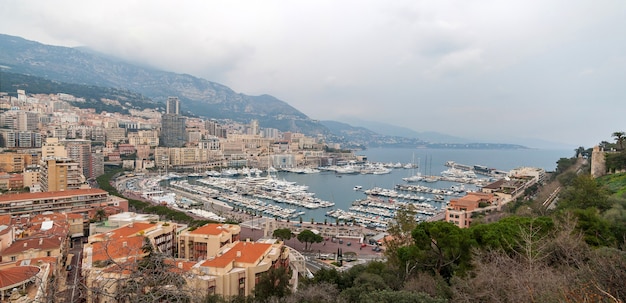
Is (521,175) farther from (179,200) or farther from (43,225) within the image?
(43,225)

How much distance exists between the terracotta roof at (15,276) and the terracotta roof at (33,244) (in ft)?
9.13

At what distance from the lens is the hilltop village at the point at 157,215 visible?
6188 mm

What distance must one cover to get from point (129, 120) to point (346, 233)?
5559cm

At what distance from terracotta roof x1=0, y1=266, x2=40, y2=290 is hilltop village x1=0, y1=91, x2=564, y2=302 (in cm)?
3

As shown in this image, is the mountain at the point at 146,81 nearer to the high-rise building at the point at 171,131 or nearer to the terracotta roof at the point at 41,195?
the high-rise building at the point at 171,131

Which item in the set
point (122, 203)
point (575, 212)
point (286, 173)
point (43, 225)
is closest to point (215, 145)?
point (286, 173)

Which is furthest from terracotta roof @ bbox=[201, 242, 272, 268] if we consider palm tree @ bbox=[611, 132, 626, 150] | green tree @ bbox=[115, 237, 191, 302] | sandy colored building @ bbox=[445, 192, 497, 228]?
palm tree @ bbox=[611, 132, 626, 150]

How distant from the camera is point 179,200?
26172mm

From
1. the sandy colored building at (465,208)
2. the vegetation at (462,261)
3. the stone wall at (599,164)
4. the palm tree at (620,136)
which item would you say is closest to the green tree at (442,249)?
the vegetation at (462,261)

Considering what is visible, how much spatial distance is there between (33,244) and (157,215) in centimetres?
575

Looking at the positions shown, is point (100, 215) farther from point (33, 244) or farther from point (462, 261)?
point (462, 261)

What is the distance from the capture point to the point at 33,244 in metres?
9.25

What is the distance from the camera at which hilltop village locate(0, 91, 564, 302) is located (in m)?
6.19

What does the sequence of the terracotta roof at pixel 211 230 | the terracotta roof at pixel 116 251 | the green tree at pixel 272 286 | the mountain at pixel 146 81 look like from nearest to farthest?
the terracotta roof at pixel 116 251 < the green tree at pixel 272 286 < the terracotta roof at pixel 211 230 < the mountain at pixel 146 81
